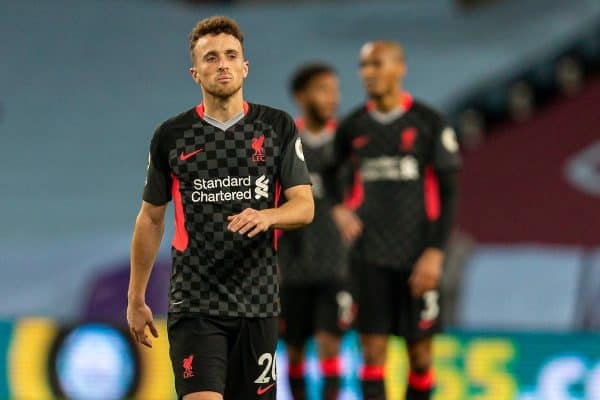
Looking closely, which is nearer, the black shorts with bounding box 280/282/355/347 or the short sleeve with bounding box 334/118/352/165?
the short sleeve with bounding box 334/118/352/165

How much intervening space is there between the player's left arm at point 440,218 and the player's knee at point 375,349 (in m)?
0.32

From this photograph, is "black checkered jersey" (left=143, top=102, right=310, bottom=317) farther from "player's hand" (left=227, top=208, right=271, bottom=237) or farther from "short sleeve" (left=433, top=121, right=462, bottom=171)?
"short sleeve" (left=433, top=121, right=462, bottom=171)

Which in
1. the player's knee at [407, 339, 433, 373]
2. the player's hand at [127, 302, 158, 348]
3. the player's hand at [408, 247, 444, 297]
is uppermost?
the player's hand at [408, 247, 444, 297]

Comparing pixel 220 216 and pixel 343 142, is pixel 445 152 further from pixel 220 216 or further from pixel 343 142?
pixel 220 216

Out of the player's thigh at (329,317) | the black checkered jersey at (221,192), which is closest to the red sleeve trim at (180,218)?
the black checkered jersey at (221,192)

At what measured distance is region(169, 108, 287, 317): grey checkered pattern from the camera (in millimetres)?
4582

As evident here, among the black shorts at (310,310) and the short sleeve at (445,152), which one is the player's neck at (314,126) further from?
the short sleeve at (445,152)

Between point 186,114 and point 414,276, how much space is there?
7.29ft

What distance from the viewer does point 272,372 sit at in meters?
4.72

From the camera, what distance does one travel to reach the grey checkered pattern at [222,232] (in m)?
4.58

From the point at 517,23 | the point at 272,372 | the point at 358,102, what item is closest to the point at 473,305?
the point at 358,102

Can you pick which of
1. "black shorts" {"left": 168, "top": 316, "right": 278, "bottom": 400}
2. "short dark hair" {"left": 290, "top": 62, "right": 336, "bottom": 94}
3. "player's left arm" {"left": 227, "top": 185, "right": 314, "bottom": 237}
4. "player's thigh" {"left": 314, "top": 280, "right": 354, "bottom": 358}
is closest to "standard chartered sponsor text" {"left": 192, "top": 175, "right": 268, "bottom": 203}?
"player's left arm" {"left": 227, "top": 185, "right": 314, "bottom": 237}

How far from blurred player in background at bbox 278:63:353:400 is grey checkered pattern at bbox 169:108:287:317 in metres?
2.73

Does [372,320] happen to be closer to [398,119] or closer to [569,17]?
[398,119]
